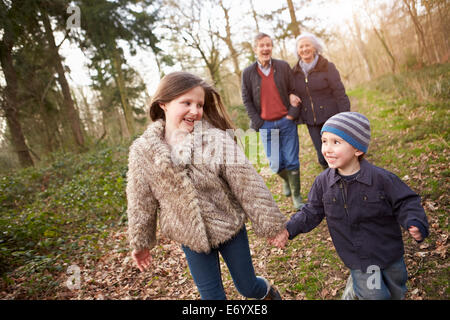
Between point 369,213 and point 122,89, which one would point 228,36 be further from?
point 369,213

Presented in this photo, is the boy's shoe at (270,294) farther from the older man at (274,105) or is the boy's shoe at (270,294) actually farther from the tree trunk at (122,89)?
the tree trunk at (122,89)

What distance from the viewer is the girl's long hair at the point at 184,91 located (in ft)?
6.76

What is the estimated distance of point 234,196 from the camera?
6.88 feet

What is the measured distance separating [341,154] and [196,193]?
1.06m

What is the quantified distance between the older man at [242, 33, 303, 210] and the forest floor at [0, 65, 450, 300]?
36.8 inches

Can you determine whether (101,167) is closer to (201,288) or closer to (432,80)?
(201,288)

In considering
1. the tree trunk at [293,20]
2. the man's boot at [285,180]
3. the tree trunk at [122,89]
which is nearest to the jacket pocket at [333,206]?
the man's boot at [285,180]

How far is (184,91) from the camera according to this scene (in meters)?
2.04

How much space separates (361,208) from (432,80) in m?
7.74

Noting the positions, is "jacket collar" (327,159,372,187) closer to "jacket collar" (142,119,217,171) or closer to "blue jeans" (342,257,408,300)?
"blue jeans" (342,257,408,300)

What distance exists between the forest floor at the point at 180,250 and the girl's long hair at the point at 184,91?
206 cm

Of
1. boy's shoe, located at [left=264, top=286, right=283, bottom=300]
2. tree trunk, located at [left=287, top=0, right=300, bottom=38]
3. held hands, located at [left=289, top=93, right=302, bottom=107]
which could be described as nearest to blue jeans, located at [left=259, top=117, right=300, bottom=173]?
held hands, located at [left=289, top=93, right=302, bottom=107]

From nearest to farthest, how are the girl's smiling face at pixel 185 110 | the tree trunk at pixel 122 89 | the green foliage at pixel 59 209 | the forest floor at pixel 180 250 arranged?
the girl's smiling face at pixel 185 110, the forest floor at pixel 180 250, the green foliage at pixel 59 209, the tree trunk at pixel 122 89
